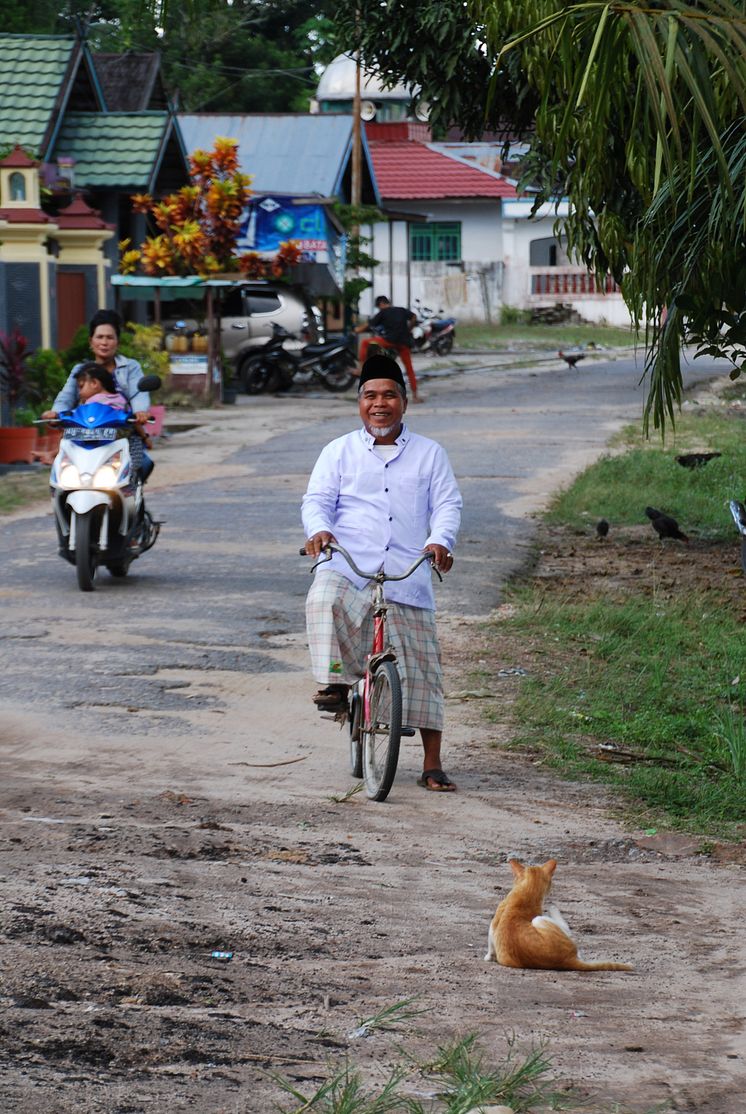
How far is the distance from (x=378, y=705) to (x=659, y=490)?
9441 mm

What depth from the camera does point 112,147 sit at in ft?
78.9

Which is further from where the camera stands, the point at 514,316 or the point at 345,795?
the point at 514,316

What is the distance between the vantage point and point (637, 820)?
5.99 metres

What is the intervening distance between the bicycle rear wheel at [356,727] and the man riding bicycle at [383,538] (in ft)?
0.19

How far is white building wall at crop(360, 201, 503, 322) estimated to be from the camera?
45594 mm

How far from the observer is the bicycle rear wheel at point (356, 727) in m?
6.16

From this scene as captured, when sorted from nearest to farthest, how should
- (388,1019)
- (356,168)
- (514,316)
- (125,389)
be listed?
(388,1019) → (125,389) → (356,168) → (514,316)

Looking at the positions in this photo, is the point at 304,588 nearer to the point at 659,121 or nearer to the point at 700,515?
the point at 700,515

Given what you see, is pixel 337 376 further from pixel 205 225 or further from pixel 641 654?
pixel 641 654

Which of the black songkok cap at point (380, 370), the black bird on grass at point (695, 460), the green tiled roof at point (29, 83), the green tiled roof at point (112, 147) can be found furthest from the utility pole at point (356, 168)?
the black songkok cap at point (380, 370)

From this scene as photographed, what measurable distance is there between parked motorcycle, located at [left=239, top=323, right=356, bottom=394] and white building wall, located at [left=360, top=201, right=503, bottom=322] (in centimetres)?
1823

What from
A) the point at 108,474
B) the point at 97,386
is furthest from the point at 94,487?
the point at 97,386

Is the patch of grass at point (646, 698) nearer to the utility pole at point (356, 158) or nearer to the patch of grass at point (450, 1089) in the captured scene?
the patch of grass at point (450, 1089)

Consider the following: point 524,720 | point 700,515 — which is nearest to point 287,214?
point 700,515
